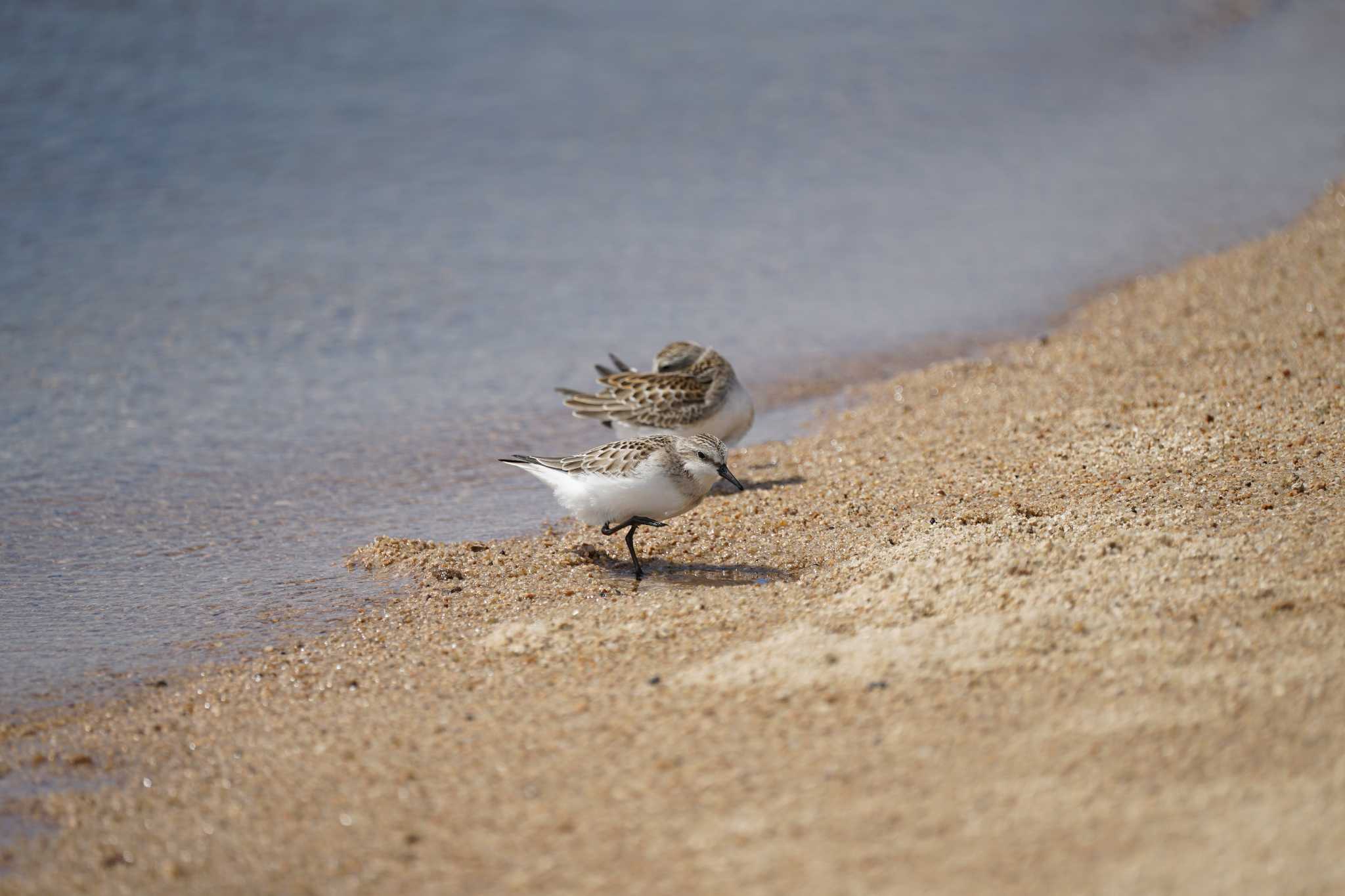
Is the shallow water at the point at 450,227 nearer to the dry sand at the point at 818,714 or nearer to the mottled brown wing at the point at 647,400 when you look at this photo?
the mottled brown wing at the point at 647,400

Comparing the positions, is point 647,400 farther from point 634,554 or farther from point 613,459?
point 634,554

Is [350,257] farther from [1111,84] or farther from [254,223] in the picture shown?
[1111,84]

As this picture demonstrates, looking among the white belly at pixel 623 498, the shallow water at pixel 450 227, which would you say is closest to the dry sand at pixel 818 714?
the white belly at pixel 623 498

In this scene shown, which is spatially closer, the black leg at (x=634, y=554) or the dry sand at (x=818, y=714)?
the dry sand at (x=818, y=714)

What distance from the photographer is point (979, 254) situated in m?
12.1

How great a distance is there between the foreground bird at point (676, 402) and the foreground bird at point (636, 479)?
1111 mm

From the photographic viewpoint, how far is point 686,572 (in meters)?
6.10

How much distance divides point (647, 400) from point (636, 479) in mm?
1680

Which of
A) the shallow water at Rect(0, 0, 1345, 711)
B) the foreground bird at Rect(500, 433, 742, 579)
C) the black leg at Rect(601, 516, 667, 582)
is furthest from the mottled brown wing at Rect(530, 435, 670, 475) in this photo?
the shallow water at Rect(0, 0, 1345, 711)

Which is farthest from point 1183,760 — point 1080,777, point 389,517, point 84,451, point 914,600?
point 84,451

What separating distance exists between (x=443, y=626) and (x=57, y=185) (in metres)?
Result: 8.79

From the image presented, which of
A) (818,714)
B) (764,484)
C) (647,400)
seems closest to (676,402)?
(647,400)

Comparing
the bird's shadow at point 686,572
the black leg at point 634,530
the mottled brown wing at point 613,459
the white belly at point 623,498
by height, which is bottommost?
the bird's shadow at point 686,572

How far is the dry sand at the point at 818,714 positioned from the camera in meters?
3.46
